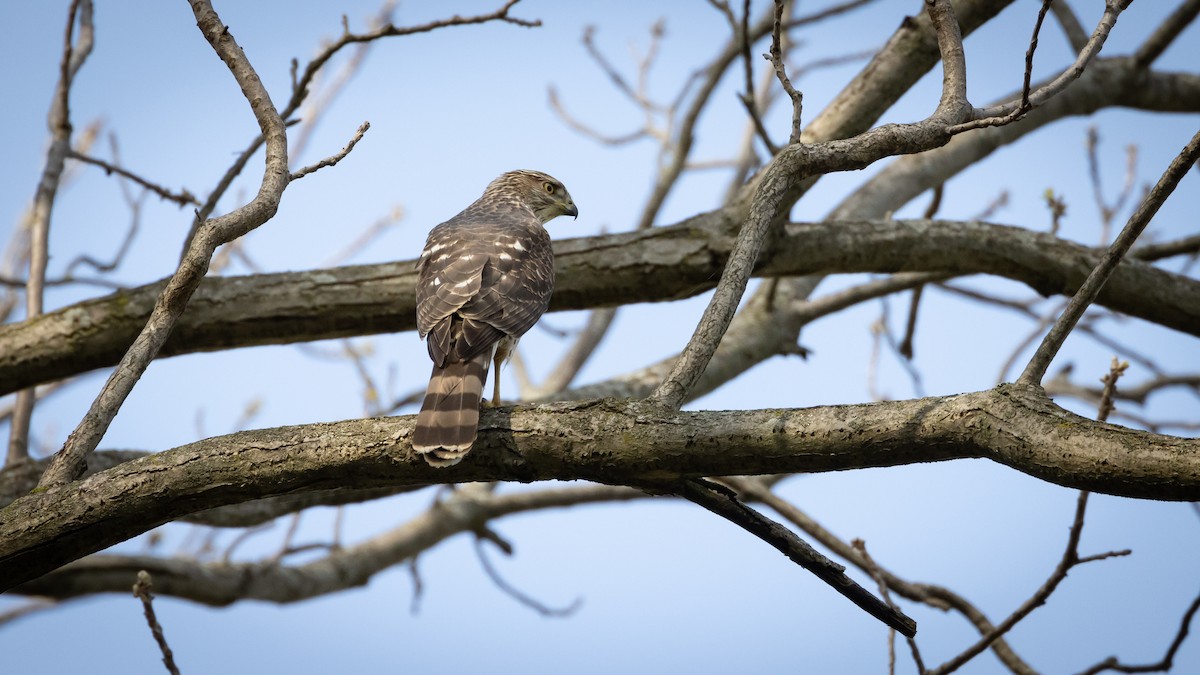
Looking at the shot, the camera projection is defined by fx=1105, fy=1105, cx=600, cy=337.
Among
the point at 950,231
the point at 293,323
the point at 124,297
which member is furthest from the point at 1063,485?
the point at 124,297

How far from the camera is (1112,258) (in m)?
3.06

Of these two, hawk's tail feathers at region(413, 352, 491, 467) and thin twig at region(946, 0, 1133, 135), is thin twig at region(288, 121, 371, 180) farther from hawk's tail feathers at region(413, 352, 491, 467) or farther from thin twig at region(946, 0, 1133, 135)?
thin twig at region(946, 0, 1133, 135)

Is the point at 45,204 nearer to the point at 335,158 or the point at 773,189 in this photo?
the point at 335,158

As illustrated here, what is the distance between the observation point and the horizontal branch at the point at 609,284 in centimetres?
545

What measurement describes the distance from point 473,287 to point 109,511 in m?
1.69

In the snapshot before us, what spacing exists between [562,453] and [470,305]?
1254mm

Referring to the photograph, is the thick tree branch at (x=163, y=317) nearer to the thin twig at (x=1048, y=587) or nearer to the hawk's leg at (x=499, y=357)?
the hawk's leg at (x=499, y=357)

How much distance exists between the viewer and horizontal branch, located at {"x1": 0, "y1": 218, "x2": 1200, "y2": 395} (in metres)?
5.45

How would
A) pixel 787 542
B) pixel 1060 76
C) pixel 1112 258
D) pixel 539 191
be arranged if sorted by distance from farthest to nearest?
pixel 539 191 → pixel 1060 76 → pixel 787 542 → pixel 1112 258

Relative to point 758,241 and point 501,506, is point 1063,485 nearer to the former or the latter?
point 758,241

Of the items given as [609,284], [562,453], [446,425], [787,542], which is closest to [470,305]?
[446,425]

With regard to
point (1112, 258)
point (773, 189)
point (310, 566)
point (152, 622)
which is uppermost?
point (310, 566)

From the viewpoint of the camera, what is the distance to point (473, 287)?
4.53 m

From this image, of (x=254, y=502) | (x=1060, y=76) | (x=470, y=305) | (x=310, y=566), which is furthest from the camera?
(x=310, y=566)
